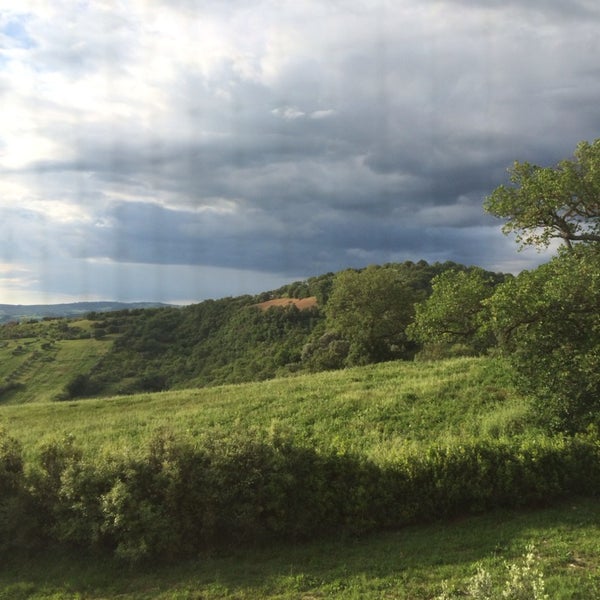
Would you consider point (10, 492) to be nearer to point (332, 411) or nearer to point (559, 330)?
point (332, 411)

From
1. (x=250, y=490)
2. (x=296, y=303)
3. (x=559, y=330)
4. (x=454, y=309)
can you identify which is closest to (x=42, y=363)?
(x=296, y=303)

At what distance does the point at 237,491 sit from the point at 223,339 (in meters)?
80.2

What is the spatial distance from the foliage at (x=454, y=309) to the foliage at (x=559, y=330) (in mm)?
1002

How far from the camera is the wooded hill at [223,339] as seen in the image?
145ft

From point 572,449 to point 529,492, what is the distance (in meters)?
1.47

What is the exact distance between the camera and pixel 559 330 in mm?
12227

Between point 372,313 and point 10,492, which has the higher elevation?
point 372,313

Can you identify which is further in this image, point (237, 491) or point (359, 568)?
point (237, 491)

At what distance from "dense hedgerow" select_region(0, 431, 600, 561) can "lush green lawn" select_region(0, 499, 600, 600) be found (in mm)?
386

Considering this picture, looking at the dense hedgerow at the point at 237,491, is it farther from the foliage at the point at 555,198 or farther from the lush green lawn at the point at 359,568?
the foliage at the point at 555,198

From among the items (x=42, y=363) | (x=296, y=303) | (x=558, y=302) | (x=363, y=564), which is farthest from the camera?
(x=296, y=303)

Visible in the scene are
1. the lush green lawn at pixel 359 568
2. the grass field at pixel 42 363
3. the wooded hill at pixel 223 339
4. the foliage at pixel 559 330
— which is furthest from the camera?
the grass field at pixel 42 363

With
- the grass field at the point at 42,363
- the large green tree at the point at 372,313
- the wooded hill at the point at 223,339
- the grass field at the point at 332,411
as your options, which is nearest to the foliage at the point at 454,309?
the grass field at the point at 332,411

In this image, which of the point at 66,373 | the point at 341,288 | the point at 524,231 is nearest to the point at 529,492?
the point at 524,231
